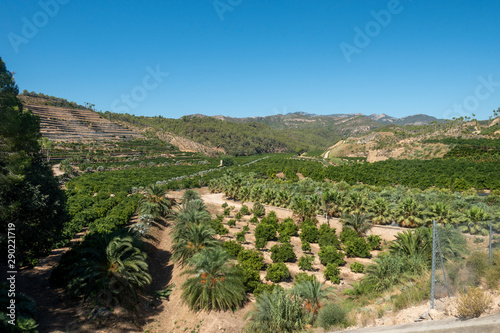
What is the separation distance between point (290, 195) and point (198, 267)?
24239mm

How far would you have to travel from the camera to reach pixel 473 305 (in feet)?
26.6

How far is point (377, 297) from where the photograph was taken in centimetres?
1410

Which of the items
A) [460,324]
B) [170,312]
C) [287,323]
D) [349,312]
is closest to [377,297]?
[349,312]

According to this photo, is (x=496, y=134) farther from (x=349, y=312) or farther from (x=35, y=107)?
(x=35, y=107)

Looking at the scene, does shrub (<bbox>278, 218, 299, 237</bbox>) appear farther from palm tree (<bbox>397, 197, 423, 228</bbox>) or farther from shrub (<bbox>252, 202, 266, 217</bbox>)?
palm tree (<bbox>397, 197, 423, 228</bbox>)

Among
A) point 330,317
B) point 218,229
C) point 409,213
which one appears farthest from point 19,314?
point 409,213

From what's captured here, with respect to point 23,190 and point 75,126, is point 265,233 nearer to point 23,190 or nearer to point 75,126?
point 23,190

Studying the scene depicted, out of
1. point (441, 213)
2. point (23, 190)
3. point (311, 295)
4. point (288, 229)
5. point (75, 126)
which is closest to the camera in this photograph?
point (311, 295)

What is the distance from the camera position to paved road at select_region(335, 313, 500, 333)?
24.4 ft

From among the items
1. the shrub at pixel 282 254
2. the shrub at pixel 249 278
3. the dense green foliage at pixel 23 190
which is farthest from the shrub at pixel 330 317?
the dense green foliage at pixel 23 190

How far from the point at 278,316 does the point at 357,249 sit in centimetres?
1569

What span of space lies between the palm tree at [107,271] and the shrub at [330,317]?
1126cm

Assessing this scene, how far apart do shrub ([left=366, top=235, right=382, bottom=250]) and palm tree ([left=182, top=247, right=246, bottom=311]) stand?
52.6 feet

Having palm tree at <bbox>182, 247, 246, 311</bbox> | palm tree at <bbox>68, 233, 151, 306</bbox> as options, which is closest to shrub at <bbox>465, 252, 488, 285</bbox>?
palm tree at <bbox>182, 247, 246, 311</bbox>
